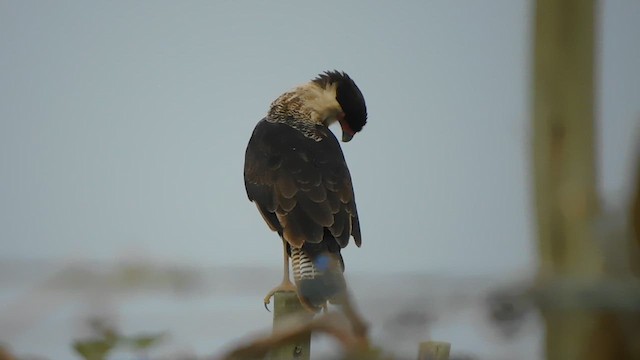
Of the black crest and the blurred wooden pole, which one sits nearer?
the blurred wooden pole

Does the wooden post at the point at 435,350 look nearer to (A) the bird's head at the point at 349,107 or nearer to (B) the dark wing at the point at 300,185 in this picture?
(B) the dark wing at the point at 300,185

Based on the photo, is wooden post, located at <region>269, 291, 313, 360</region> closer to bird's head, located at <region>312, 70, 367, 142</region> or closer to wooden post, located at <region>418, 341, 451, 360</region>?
wooden post, located at <region>418, 341, 451, 360</region>

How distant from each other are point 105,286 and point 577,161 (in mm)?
676

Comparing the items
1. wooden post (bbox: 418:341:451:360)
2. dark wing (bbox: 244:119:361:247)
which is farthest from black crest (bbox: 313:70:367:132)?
wooden post (bbox: 418:341:451:360)

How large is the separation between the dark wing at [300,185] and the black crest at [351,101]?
0.58 m

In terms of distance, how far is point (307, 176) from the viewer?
5.45 m

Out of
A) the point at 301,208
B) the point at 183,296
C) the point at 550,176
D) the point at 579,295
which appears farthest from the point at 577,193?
the point at 301,208

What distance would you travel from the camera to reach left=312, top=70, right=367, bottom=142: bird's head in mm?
6723

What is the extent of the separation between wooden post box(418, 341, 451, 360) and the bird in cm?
222

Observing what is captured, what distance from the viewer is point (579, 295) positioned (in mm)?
1220

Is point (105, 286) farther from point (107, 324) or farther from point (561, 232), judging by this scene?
point (561, 232)

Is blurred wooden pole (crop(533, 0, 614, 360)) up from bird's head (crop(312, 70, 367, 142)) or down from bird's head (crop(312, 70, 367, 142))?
down

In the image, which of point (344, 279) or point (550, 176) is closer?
point (550, 176)

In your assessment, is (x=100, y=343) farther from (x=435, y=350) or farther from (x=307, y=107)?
(x=307, y=107)
